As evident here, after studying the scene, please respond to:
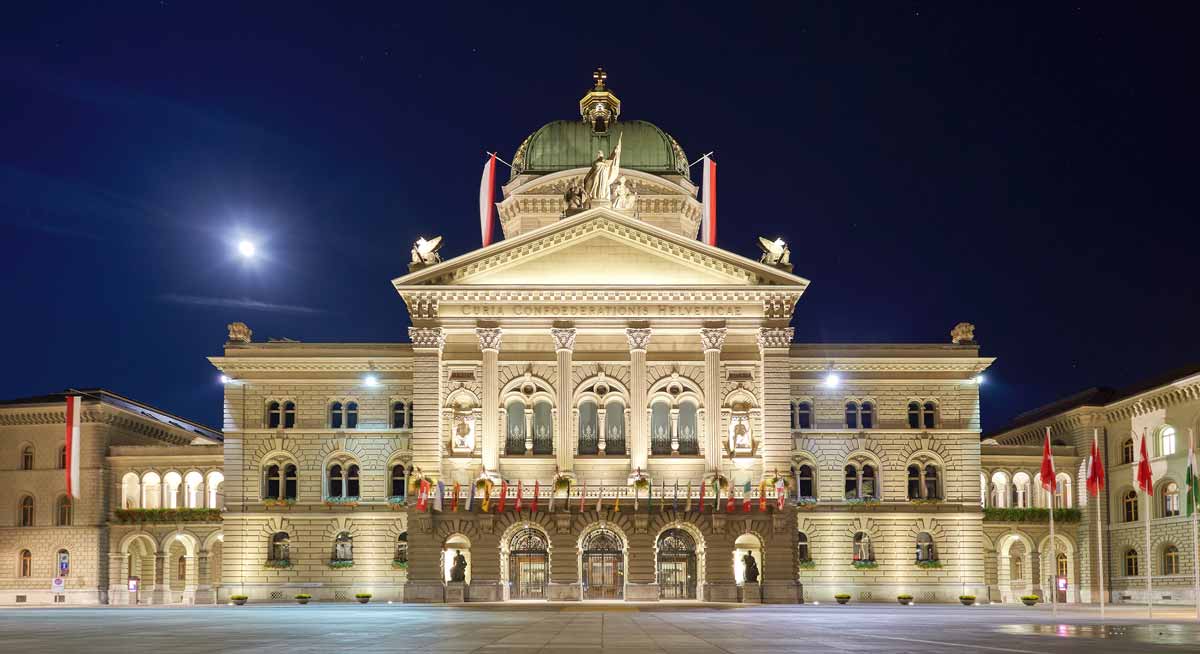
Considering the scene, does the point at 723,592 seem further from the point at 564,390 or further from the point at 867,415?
the point at 867,415

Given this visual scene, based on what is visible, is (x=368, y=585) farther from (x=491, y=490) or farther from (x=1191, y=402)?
(x=1191, y=402)

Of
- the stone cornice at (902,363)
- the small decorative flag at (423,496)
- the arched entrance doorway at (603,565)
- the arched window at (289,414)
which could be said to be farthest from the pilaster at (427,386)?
the stone cornice at (902,363)

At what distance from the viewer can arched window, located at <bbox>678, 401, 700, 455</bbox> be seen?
79.1 meters

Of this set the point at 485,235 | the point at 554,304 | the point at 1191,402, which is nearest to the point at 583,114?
the point at 485,235

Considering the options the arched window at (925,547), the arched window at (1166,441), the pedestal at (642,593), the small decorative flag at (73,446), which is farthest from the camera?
the small decorative flag at (73,446)

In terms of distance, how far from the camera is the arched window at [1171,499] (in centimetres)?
8125

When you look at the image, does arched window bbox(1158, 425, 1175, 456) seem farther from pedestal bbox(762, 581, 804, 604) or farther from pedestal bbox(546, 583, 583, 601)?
pedestal bbox(546, 583, 583, 601)

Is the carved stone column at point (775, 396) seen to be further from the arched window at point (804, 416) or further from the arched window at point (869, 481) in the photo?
the arched window at point (869, 481)

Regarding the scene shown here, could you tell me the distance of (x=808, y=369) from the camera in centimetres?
8456

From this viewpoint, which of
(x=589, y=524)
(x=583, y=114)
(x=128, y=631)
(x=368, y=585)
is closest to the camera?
(x=128, y=631)

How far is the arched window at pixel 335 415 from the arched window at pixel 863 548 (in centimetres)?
3205

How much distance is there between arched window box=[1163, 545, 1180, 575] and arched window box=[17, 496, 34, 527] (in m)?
71.2

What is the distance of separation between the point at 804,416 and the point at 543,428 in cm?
1675

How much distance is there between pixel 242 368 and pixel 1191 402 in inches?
2179
